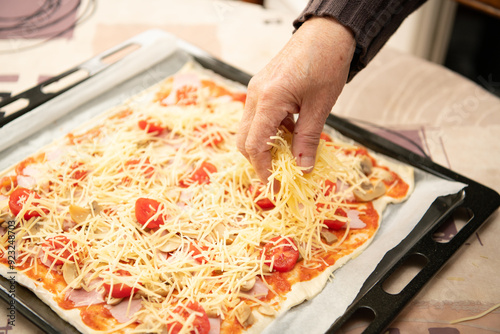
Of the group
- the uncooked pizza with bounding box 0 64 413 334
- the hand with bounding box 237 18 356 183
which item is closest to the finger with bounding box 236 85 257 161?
the hand with bounding box 237 18 356 183

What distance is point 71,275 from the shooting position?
1.96m

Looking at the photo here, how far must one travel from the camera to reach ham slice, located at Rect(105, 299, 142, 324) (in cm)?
186

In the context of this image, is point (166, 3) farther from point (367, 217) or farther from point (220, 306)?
Result: point (220, 306)

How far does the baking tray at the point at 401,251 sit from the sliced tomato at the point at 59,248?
0.16m

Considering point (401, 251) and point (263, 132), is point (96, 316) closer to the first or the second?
point (263, 132)

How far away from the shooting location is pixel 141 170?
2.42m

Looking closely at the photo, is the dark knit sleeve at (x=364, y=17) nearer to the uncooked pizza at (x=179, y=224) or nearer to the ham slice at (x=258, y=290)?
the uncooked pizza at (x=179, y=224)

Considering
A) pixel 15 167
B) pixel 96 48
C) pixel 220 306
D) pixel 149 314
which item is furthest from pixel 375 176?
pixel 96 48

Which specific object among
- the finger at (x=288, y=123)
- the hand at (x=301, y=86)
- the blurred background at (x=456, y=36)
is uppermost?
the hand at (x=301, y=86)

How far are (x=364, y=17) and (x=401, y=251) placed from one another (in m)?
1.01

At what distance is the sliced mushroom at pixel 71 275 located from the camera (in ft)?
6.35

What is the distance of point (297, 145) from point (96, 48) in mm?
2133

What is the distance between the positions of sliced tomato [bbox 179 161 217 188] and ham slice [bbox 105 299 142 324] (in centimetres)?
68

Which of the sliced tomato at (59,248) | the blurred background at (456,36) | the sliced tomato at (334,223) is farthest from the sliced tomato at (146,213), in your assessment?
the blurred background at (456,36)
